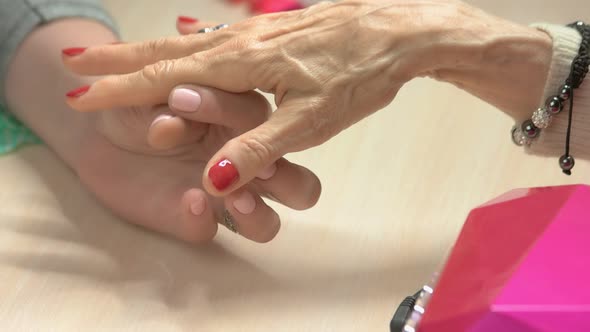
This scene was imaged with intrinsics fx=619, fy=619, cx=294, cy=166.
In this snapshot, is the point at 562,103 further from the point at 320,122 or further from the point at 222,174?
the point at 222,174

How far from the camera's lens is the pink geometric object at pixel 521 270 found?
0.31 meters

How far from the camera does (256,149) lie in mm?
560

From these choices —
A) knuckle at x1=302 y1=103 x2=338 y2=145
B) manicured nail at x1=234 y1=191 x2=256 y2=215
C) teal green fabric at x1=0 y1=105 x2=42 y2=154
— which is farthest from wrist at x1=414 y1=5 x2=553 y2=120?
teal green fabric at x1=0 y1=105 x2=42 y2=154

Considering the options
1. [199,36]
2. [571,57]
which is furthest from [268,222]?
[571,57]

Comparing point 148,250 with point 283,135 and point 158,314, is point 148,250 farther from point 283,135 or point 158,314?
point 283,135

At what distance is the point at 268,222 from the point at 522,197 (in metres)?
0.31

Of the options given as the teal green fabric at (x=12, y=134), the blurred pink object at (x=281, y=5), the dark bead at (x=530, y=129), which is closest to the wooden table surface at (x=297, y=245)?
the teal green fabric at (x=12, y=134)

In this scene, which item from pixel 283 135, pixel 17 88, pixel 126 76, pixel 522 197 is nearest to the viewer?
pixel 522 197

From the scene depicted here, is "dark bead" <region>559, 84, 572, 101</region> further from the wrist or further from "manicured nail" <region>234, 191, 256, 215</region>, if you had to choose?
"manicured nail" <region>234, 191, 256, 215</region>

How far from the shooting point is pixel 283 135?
1.88 feet

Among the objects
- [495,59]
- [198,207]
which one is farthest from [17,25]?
[495,59]

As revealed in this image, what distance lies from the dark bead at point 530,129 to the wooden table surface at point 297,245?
0.12m

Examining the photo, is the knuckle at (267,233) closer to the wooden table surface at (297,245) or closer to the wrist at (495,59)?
the wooden table surface at (297,245)

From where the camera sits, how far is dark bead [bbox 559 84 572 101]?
0.67 m
